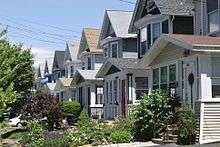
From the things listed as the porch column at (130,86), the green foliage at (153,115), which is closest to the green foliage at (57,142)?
the green foliage at (153,115)

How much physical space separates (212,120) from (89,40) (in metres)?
31.8

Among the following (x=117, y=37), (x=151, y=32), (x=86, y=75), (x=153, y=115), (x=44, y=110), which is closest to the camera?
(x=153, y=115)

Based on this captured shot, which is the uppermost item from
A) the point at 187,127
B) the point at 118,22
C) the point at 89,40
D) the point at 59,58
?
the point at 118,22

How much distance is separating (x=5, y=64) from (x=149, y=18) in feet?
36.6

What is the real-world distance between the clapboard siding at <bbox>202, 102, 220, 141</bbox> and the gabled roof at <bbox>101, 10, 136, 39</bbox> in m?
20.4

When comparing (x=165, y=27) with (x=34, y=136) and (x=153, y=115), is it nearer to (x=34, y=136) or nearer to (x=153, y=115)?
(x=153, y=115)

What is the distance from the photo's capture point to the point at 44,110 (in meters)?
30.5

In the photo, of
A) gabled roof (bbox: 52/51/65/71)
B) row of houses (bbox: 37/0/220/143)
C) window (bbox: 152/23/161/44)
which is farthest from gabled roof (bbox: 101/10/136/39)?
gabled roof (bbox: 52/51/65/71)

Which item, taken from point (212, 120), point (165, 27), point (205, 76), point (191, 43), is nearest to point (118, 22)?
point (165, 27)

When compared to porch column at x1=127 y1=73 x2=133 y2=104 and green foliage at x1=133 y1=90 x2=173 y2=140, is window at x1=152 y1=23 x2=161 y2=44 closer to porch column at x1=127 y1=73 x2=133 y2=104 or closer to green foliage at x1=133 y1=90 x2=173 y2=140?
porch column at x1=127 y1=73 x2=133 y2=104

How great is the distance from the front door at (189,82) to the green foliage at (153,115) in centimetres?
80

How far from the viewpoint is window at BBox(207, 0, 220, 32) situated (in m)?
24.8

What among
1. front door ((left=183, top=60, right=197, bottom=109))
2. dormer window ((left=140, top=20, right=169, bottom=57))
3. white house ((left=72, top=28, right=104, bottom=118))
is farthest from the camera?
white house ((left=72, top=28, right=104, bottom=118))

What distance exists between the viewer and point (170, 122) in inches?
874
